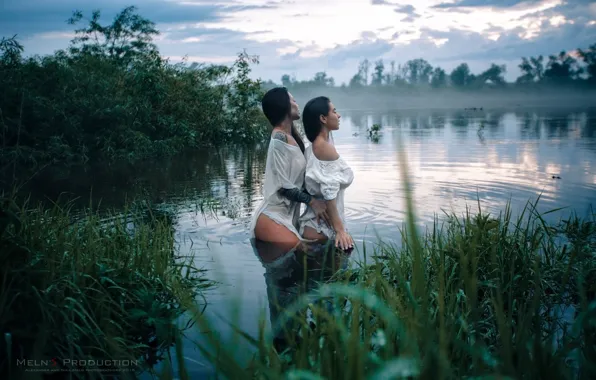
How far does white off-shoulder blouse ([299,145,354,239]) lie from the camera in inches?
210

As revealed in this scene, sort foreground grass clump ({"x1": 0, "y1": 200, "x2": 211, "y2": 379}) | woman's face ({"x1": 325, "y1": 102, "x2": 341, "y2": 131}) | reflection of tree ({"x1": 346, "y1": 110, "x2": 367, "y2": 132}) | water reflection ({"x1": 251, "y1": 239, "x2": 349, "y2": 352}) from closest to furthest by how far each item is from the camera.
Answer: foreground grass clump ({"x1": 0, "y1": 200, "x2": 211, "y2": 379})
water reflection ({"x1": 251, "y1": 239, "x2": 349, "y2": 352})
woman's face ({"x1": 325, "y1": 102, "x2": 341, "y2": 131})
reflection of tree ({"x1": 346, "y1": 110, "x2": 367, "y2": 132})

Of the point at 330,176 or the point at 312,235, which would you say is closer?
the point at 330,176

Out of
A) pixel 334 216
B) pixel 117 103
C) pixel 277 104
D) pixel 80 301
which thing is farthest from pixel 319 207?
pixel 117 103

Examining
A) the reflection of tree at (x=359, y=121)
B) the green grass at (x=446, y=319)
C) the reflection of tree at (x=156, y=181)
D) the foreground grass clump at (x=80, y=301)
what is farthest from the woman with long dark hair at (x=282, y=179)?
the reflection of tree at (x=359, y=121)

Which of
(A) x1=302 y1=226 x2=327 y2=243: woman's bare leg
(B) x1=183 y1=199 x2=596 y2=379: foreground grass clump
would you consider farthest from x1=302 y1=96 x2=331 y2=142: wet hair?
(B) x1=183 y1=199 x2=596 y2=379: foreground grass clump

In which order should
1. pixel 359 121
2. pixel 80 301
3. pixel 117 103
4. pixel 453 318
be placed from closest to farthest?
1. pixel 453 318
2. pixel 80 301
3. pixel 117 103
4. pixel 359 121

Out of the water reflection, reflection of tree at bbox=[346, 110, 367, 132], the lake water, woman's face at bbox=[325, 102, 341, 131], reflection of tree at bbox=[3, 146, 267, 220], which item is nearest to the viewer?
the water reflection

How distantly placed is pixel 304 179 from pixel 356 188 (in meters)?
3.59

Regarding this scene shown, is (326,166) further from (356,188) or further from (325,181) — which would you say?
(356,188)

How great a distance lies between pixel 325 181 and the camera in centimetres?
533

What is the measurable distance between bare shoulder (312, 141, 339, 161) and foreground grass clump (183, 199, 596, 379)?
103 centimetres

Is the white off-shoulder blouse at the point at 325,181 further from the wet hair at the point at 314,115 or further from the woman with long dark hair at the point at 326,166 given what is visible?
the wet hair at the point at 314,115

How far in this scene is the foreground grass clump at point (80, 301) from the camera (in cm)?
240

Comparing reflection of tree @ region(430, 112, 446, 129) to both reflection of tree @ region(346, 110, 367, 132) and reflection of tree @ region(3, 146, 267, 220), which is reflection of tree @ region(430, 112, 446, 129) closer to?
reflection of tree @ region(346, 110, 367, 132)
